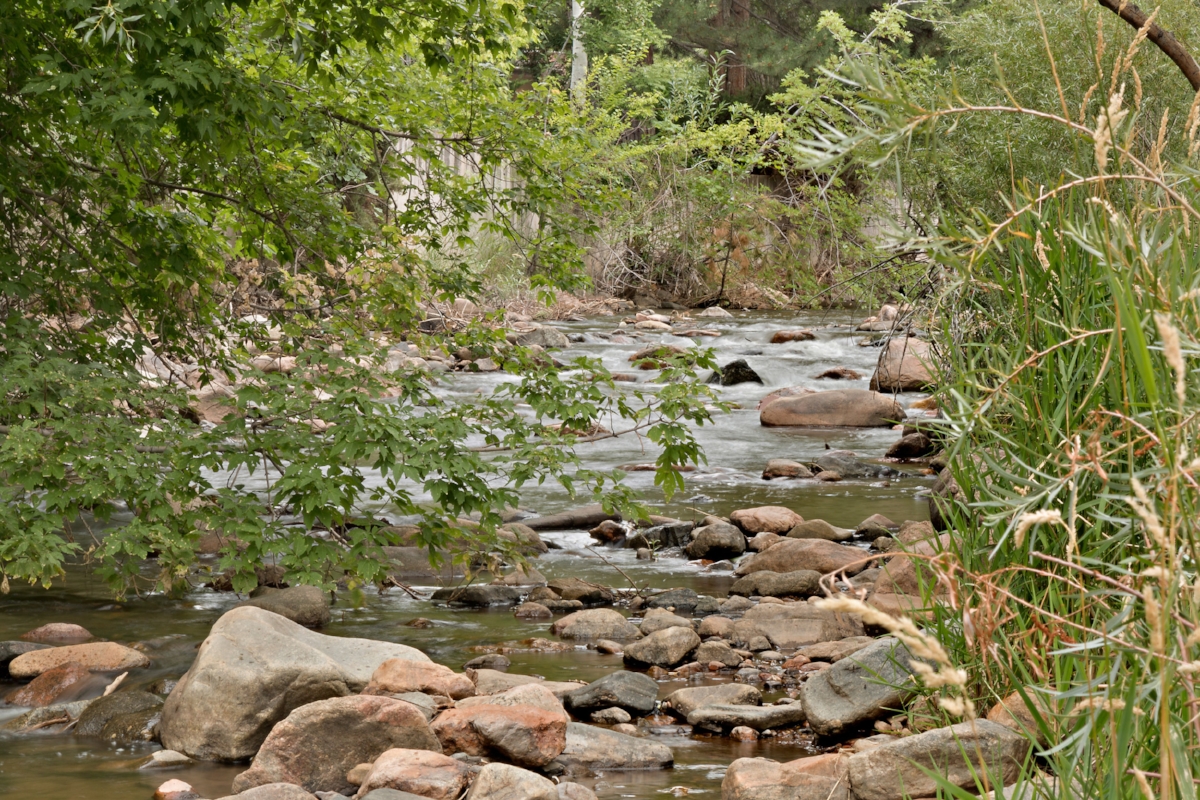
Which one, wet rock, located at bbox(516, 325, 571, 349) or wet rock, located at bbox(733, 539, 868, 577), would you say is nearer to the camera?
wet rock, located at bbox(733, 539, 868, 577)

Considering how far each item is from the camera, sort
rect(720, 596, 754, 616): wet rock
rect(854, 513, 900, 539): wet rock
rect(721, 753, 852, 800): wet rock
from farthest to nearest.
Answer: rect(854, 513, 900, 539): wet rock, rect(720, 596, 754, 616): wet rock, rect(721, 753, 852, 800): wet rock

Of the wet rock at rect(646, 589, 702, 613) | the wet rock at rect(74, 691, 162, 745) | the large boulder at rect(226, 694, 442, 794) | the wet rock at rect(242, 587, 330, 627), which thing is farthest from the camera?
the wet rock at rect(646, 589, 702, 613)

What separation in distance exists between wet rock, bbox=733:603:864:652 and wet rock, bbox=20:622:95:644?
12.0 feet

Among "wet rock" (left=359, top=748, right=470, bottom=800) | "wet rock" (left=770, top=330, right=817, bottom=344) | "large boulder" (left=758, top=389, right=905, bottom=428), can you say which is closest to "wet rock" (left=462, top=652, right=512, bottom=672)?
"wet rock" (left=359, top=748, right=470, bottom=800)

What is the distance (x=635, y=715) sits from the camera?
530cm

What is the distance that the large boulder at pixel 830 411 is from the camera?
14828mm

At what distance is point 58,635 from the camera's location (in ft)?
20.8

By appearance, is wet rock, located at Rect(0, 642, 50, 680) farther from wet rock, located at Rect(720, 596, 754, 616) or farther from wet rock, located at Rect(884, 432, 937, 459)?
wet rock, located at Rect(884, 432, 937, 459)

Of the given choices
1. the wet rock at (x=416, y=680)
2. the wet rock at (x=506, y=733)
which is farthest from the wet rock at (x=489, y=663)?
the wet rock at (x=506, y=733)

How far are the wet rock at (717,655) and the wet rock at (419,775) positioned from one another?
6.78 ft

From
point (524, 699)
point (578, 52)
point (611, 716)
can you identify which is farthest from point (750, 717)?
point (578, 52)

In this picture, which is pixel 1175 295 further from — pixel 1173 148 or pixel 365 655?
pixel 1173 148

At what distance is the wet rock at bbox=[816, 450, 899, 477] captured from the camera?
1182 cm

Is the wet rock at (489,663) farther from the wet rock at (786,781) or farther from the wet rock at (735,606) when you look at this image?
the wet rock at (786,781)
